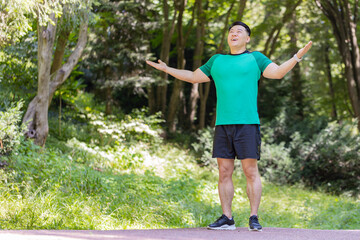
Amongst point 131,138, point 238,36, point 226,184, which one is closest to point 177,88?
point 131,138

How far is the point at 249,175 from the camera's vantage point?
481 centimetres

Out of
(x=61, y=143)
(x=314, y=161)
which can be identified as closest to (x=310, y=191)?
(x=314, y=161)

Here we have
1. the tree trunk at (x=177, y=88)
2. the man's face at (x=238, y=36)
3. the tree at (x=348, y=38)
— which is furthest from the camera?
the tree trunk at (x=177, y=88)

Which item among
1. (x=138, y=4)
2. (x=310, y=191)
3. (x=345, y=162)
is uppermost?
(x=138, y=4)

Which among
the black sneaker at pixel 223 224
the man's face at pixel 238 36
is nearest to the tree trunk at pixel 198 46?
the man's face at pixel 238 36

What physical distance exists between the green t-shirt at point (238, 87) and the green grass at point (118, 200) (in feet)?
6.25

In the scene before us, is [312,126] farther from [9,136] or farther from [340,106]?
[340,106]

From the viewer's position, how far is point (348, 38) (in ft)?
50.4

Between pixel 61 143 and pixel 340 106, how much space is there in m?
19.2

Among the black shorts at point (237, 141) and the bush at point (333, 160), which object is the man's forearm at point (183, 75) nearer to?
the black shorts at point (237, 141)

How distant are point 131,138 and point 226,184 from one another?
9351 millimetres

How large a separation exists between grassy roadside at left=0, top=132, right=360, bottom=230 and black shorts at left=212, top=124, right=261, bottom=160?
1578mm

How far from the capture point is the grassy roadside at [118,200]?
17.7 ft

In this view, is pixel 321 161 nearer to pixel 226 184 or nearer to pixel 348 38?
pixel 348 38
